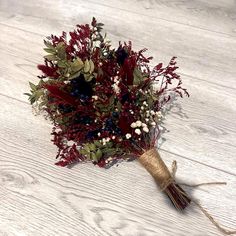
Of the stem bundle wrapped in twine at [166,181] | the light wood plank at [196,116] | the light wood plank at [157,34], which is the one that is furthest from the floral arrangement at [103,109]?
the light wood plank at [157,34]

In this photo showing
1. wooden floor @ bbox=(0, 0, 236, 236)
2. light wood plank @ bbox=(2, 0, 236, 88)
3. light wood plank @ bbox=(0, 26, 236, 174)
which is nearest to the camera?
wooden floor @ bbox=(0, 0, 236, 236)

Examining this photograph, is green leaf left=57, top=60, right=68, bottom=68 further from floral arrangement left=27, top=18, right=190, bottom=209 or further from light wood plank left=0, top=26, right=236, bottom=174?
light wood plank left=0, top=26, right=236, bottom=174

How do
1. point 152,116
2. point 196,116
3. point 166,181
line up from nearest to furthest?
point 166,181, point 152,116, point 196,116

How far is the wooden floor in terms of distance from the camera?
802 mm

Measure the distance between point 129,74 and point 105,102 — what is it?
9 centimetres

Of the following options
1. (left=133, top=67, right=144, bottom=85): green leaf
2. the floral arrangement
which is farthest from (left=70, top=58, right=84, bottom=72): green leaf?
(left=133, top=67, right=144, bottom=85): green leaf

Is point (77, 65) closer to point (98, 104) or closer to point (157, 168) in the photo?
point (98, 104)

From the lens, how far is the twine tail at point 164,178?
0.82 meters

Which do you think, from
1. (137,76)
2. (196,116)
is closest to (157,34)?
(196,116)

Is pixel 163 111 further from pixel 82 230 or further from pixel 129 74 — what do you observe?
pixel 82 230

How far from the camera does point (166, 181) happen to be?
83cm

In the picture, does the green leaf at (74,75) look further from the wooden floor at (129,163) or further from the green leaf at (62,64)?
the wooden floor at (129,163)

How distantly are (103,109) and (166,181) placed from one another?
0.71ft

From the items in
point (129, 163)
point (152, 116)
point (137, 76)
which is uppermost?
point (137, 76)
